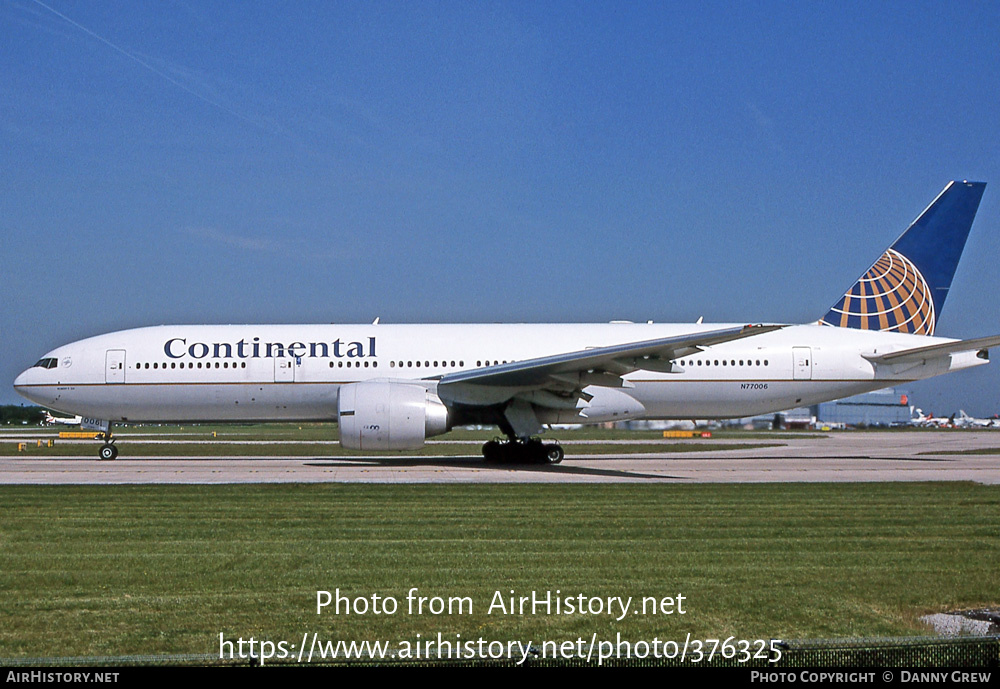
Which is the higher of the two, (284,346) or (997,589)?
(284,346)

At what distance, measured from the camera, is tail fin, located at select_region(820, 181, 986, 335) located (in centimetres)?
2514

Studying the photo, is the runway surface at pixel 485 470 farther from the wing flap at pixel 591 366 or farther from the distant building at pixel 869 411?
the distant building at pixel 869 411

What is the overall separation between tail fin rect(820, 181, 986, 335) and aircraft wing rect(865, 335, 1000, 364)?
1917 millimetres

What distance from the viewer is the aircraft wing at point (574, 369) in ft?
61.9

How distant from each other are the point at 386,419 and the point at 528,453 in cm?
405

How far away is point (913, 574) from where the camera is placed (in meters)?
8.02

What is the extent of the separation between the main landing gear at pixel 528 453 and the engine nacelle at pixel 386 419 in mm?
2619

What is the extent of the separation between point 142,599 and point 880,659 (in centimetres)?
552

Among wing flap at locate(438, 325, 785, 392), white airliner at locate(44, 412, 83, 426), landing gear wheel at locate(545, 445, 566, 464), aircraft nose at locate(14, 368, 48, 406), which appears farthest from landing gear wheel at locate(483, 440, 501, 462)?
white airliner at locate(44, 412, 83, 426)

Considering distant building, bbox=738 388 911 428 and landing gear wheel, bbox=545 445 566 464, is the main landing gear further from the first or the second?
distant building, bbox=738 388 911 428

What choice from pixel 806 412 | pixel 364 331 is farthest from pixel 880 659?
pixel 806 412

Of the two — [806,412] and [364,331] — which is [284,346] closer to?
[364,331]

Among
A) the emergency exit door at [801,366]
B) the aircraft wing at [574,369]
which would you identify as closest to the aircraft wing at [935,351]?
the emergency exit door at [801,366]

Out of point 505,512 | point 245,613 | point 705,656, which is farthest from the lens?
point 505,512
